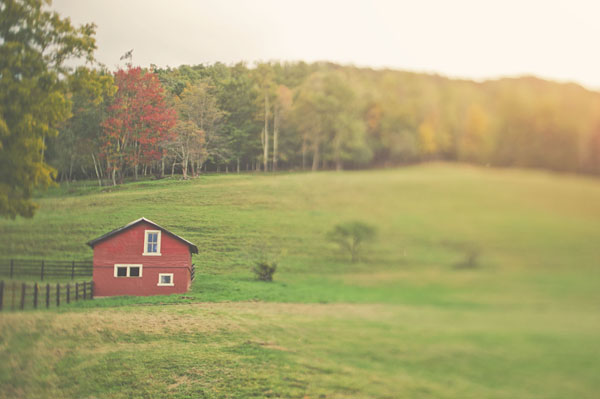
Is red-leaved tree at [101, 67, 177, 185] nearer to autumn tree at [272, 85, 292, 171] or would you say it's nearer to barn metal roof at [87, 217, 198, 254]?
barn metal roof at [87, 217, 198, 254]

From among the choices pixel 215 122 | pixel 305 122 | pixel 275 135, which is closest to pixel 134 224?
pixel 215 122

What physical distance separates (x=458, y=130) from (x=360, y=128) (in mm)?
1633

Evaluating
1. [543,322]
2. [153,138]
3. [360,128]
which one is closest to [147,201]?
[153,138]

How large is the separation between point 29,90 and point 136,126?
5.54 ft

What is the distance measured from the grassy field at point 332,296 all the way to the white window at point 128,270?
388mm

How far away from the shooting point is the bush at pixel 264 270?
6.90 m

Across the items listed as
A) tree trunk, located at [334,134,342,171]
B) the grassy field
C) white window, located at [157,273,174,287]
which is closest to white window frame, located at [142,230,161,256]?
the grassy field

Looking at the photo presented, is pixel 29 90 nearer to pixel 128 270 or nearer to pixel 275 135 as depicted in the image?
pixel 128 270

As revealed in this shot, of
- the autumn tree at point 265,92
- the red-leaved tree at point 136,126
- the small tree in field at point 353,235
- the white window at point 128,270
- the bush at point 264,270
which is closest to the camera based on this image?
the white window at point 128,270

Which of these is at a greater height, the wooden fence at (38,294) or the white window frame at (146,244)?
the white window frame at (146,244)

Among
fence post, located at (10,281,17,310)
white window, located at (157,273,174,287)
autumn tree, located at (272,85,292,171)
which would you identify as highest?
autumn tree, located at (272,85,292,171)

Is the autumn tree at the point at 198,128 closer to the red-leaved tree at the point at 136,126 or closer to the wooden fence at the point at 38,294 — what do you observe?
the red-leaved tree at the point at 136,126

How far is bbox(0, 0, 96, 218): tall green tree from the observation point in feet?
21.1

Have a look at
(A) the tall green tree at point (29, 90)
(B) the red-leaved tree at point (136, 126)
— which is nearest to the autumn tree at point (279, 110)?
(B) the red-leaved tree at point (136, 126)
